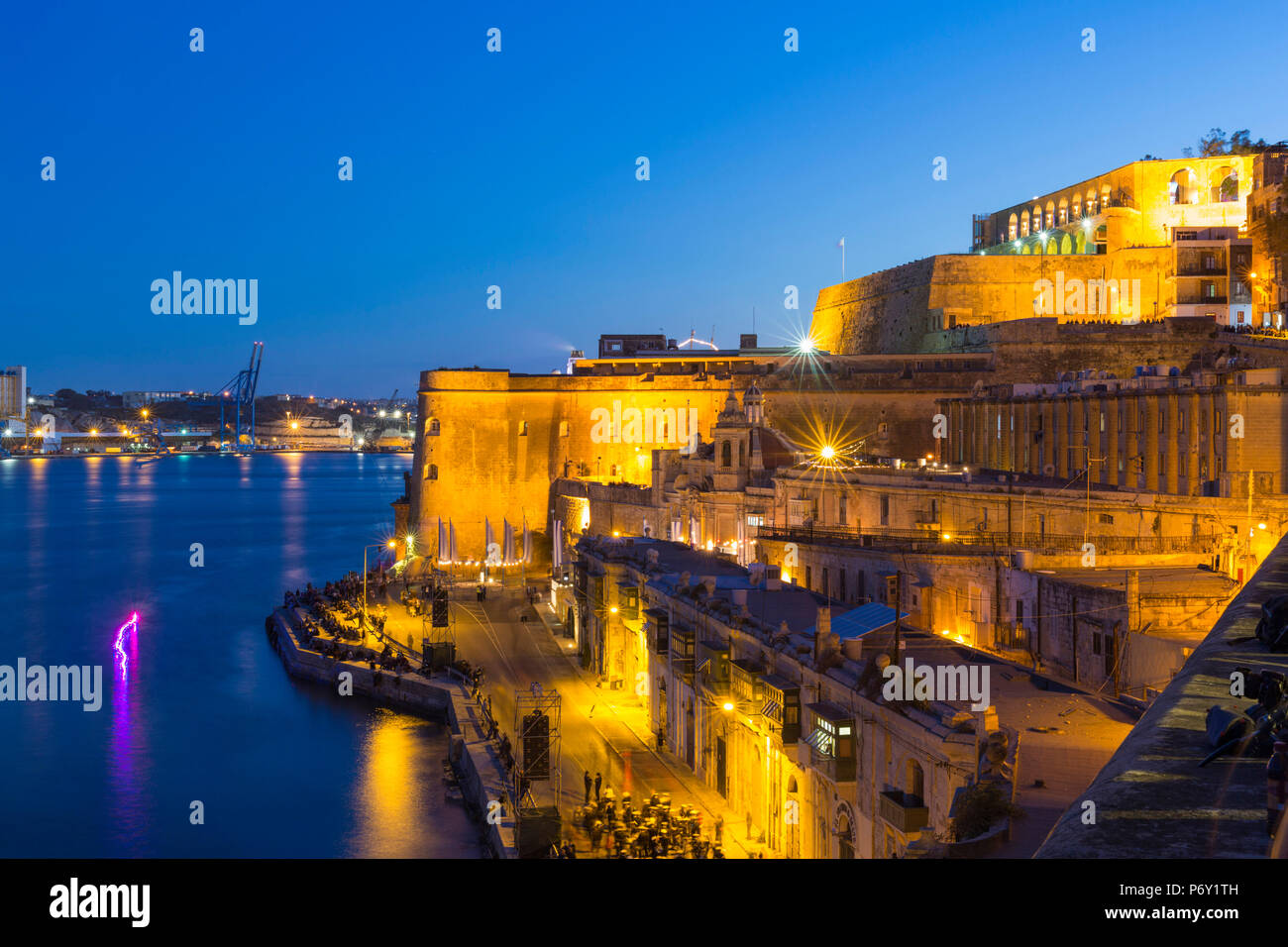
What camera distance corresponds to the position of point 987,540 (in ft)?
72.4

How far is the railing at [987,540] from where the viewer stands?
19.5m

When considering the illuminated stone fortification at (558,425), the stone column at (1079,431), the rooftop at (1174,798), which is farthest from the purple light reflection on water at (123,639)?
the rooftop at (1174,798)

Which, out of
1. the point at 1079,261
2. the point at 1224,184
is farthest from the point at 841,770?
the point at 1224,184

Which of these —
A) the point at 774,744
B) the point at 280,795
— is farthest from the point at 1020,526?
the point at 280,795

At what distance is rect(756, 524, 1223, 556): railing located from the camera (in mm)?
19453

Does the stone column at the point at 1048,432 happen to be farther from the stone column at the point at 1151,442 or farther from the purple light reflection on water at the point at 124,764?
the purple light reflection on water at the point at 124,764

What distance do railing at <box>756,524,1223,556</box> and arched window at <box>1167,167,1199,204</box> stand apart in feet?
70.4

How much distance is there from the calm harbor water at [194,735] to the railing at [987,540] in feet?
29.2

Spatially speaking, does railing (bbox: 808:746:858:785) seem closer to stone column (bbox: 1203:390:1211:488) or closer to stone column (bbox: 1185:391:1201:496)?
stone column (bbox: 1203:390:1211:488)

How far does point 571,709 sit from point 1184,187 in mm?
29368

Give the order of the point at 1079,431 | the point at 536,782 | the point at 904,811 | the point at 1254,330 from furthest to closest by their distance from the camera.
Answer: the point at 1254,330 < the point at 1079,431 < the point at 536,782 < the point at 904,811

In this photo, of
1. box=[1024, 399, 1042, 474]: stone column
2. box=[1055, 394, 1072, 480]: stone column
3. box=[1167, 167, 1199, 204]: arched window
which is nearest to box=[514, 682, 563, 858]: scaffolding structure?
box=[1055, 394, 1072, 480]: stone column

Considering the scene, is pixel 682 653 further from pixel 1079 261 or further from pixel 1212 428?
pixel 1079 261
